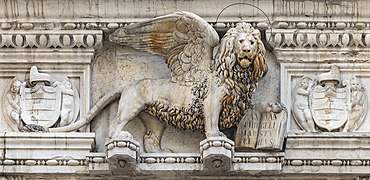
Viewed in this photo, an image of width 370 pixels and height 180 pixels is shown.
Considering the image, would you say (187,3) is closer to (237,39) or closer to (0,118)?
(237,39)

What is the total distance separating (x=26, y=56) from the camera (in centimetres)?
1612

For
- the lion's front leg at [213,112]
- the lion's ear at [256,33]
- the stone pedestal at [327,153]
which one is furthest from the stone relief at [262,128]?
the lion's ear at [256,33]

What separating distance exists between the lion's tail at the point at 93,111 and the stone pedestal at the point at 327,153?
4.94 ft

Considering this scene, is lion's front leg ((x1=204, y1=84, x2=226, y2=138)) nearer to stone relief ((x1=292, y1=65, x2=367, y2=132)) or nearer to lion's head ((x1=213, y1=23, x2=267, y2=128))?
lion's head ((x1=213, y1=23, x2=267, y2=128))

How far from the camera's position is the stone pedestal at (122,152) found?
15.4 meters

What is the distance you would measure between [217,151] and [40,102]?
1.65 metres

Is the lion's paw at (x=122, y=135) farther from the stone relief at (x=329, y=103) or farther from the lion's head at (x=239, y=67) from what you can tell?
the stone relief at (x=329, y=103)

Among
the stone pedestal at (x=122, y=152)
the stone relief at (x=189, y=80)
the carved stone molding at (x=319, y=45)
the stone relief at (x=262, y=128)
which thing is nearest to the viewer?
the stone pedestal at (x=122, y=152)

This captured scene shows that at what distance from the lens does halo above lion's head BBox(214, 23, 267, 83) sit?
15492mm

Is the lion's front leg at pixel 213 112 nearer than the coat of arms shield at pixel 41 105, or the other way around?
A: the lion's front leg at pixel 213 112

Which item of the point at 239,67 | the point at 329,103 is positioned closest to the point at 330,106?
the point at 329,103

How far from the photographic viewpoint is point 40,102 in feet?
52.6

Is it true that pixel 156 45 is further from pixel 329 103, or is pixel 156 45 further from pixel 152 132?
pixel 329 103


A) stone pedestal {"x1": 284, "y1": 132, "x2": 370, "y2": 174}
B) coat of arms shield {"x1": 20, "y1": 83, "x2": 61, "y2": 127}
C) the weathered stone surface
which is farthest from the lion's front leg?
coat of arms shield {"x1": 20, "y1": 83, "x2": 61, "y2": 127}
